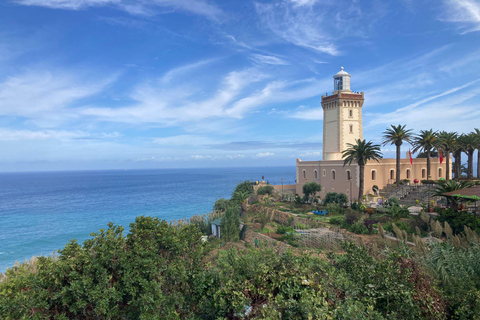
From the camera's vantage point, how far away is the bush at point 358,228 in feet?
68.4

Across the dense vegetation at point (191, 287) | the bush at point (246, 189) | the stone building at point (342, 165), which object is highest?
the stone building at point (342, 165)

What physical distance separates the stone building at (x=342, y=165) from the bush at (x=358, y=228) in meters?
12.2

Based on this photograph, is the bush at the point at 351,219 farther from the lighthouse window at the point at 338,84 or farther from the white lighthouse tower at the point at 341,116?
the lighthouse window at the point at 338,84

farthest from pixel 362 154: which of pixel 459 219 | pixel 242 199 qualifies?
pixel 242 199

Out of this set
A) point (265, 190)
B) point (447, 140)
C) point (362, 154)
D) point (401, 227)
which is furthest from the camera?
point (265, 190)

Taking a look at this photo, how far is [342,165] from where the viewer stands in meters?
34.7

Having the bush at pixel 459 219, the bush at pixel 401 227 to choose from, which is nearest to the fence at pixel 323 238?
the bush at pixel 401 227

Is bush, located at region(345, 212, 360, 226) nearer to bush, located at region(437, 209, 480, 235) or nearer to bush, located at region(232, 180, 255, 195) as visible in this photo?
bush, located at region(437, 209, 480, 235)

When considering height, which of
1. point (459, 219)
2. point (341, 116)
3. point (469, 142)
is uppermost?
point (341, 116)

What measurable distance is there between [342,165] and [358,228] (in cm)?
1473

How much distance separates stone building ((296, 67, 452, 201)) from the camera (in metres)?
33.8

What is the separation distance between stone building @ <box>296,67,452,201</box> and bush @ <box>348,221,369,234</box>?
40.1 feet

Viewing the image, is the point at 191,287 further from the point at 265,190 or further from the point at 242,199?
the point at 265,190

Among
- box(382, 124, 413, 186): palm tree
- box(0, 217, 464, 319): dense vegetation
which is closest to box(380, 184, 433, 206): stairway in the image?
box(382, 124, 413, 186): palm tree
